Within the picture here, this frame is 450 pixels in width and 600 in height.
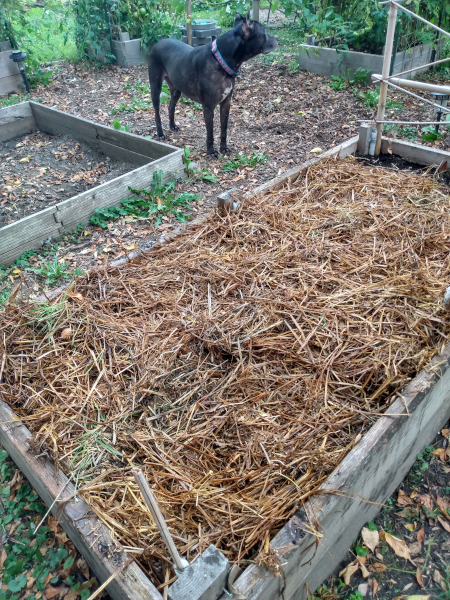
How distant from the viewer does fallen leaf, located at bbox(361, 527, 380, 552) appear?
1934 mm

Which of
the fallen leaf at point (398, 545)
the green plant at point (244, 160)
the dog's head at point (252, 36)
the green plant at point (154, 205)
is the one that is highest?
the dog's head at point (252, 36)

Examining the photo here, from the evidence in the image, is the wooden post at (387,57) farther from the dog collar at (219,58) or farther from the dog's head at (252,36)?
the dog collar at (219,58)

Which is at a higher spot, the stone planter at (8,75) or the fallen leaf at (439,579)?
the stone planter at (8,75)

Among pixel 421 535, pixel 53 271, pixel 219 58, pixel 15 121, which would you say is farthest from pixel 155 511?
pixel 15 121

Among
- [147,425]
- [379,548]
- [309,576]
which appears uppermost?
[147,425]

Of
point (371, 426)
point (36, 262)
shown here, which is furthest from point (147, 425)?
point (36, 262)

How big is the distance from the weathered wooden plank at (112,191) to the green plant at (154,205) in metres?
0.05

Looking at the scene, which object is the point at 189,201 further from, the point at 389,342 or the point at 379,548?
the point at 379,548

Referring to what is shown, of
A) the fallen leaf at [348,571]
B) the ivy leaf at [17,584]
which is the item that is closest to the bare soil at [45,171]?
the ivy leaf at [17,584]

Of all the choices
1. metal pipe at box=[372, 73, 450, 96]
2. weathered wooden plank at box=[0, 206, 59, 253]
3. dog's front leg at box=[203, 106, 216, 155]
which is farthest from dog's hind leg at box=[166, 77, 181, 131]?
metal pipe at box=[372, 73, 450, 96]

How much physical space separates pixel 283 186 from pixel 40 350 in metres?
2.31

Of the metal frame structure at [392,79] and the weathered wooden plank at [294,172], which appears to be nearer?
the metal frame structure at [392,79]

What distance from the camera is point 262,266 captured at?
272 cm

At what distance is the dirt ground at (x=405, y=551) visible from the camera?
6.02 feet
